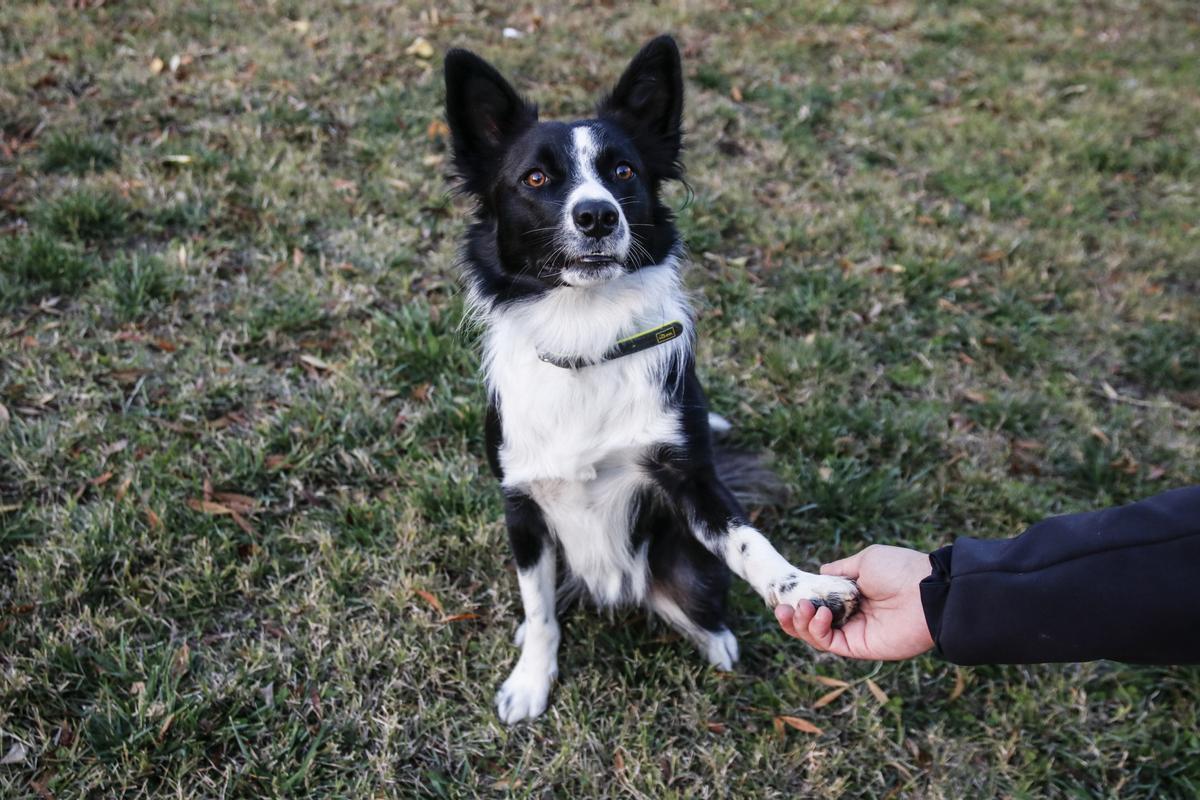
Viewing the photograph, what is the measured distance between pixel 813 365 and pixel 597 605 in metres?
1.66

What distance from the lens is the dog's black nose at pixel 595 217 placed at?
221 cm

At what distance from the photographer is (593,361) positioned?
7.88ft

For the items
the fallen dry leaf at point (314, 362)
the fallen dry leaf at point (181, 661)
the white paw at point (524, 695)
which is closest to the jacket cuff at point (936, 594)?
the white paw at point (524, 695)

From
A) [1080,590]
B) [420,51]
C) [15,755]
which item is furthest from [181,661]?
[420,51]

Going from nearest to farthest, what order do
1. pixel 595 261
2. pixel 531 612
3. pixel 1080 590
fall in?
pixel 1080 590, pixel 595 261, pixel 531 612

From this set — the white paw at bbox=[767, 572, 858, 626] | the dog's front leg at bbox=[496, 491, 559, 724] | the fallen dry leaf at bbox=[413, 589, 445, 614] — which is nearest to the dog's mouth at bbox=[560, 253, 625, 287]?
the dog's front leg at bbox=[496, 491, 559, 724]

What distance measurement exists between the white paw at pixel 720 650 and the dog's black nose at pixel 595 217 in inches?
51.1

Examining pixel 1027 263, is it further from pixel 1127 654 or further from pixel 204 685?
pixel 204 685

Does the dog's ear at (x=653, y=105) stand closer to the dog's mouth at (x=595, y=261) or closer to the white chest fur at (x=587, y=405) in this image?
the white chest fur at (x=587, y=405)

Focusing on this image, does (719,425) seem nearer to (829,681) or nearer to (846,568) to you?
(829,681)

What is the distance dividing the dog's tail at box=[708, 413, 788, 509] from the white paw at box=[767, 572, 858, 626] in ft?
3.51

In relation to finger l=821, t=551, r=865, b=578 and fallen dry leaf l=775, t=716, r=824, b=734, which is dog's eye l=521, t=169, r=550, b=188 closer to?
finger l=821, t=551, r=865, b=578

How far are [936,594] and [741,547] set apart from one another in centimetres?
57

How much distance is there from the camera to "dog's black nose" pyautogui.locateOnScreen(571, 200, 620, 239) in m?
2.21
